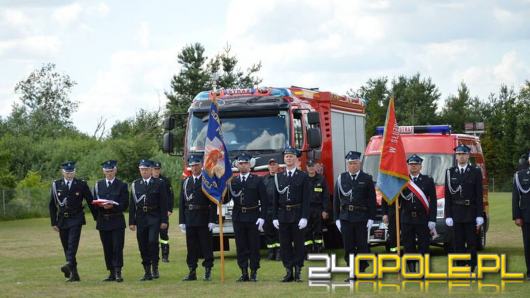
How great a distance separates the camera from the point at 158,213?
1714 cm

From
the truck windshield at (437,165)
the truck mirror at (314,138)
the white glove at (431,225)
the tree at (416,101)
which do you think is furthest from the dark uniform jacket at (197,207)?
the tree at (416,101)

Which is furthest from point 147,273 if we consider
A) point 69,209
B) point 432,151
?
point 432,151

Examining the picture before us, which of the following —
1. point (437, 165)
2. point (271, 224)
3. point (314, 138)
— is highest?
point (314, 138)

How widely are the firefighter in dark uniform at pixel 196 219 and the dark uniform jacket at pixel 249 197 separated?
1.88 feet

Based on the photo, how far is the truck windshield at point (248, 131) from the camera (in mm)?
20922

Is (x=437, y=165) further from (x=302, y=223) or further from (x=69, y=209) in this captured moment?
(x=69, y=209)

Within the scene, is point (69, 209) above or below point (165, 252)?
above

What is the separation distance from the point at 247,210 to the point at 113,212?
2.20 meters

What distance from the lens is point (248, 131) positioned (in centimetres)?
2112

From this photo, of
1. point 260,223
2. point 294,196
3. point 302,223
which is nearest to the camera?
point 302,223

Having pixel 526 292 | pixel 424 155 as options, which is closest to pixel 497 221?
pixel 424 155

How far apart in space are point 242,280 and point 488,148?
73.3m

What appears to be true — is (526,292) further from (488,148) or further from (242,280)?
(488,148)

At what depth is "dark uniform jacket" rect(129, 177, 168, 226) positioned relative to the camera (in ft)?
56.0
